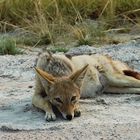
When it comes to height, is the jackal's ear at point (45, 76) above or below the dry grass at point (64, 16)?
above

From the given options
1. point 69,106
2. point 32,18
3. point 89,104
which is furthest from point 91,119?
point 32,18

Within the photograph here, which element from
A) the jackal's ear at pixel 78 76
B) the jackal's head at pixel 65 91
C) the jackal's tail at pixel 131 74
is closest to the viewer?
the jackal's head at pixel 65 91

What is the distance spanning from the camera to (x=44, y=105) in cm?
666

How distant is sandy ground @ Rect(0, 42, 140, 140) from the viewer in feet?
19.1

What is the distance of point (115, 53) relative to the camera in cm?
959

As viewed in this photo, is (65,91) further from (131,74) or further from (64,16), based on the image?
(64,16)

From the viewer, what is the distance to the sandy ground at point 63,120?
5828 mm

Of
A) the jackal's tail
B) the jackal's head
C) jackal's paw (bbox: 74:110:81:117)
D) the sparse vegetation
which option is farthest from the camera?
the sparse vegetation

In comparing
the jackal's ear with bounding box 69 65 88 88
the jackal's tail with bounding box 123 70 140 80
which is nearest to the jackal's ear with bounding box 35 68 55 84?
the jackal's ear with bounding box 69 65 88 88

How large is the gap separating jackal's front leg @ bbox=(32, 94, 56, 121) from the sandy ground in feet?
0.22

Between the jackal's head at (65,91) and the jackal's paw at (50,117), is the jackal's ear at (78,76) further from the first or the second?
the jackal's paw at (50,117)

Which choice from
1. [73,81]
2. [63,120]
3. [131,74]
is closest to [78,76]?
[73,81]

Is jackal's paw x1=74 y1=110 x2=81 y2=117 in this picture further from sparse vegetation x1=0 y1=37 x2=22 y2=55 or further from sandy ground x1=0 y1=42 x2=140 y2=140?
sparse vegetation x1=0 y1=37 x2=22 y2=55

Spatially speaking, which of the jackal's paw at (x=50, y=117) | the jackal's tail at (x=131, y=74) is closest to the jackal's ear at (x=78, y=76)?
the jackal's paw at (x=50, y=117)
